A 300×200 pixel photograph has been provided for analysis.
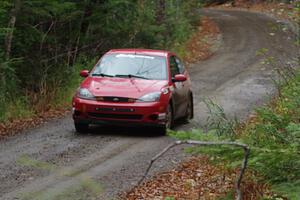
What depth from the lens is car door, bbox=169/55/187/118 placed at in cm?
1408

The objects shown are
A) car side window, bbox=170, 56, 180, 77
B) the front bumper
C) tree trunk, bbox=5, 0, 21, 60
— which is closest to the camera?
the front bumper

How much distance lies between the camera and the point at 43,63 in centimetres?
1880

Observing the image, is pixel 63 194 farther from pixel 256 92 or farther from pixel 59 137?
pixel 256 92

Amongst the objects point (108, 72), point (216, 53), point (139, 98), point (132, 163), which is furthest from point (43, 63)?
point (216, 53)

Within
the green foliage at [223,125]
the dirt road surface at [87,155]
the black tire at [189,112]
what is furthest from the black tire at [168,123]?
the green foliage at [223,125]

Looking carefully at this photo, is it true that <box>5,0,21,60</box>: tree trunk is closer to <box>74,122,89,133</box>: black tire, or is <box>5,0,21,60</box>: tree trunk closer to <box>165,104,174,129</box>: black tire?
<box>74,122,89,133</box>: black tire

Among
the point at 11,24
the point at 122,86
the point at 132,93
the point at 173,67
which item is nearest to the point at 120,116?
the point at 132,93

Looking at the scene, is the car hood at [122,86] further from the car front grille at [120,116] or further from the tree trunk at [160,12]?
the tree trunk at [160,12]

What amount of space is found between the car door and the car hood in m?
0.47

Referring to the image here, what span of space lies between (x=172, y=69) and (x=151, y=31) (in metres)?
10.9

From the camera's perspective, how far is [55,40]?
19516mm

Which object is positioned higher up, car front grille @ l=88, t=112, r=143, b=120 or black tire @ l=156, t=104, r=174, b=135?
car front grille @ l=88, t=112, r=143, b=120

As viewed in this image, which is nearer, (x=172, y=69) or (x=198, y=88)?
(x=172, y=69)

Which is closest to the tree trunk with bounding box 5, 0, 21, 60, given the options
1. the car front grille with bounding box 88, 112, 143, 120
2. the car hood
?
the car hood
